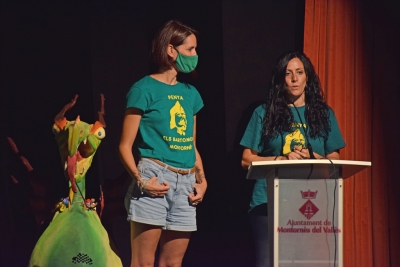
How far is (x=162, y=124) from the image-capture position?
3.32m

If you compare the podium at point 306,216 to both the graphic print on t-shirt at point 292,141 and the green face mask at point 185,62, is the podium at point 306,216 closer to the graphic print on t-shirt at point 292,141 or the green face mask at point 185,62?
the graphic print on t-shirt at point 292,141

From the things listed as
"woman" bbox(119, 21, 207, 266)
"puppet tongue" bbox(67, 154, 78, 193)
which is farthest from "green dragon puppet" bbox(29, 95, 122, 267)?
"woman" bbox(119, 21, 207, 266)

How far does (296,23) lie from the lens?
437 cm

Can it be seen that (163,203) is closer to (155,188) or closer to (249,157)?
(155,188)

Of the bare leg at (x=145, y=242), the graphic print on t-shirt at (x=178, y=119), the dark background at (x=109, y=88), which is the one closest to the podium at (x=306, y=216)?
the graphic print on t-shirt at (x=178, y=119)

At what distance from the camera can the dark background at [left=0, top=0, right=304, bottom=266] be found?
4270 mm

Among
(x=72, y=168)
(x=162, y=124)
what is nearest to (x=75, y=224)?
(x=72, y=168)

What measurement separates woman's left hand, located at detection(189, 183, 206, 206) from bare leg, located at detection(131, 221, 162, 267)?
211 mm

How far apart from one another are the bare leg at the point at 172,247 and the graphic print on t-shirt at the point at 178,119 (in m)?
0.50

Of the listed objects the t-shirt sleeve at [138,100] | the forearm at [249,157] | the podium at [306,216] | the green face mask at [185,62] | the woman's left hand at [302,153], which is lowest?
the podium at [306,216]

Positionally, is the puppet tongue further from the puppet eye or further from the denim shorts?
the denim shorts

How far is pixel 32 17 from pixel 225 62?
49.7 inches

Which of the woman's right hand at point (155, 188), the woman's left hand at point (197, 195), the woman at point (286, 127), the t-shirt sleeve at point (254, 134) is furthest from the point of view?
the t-shirt sleeve at point (254, 134)

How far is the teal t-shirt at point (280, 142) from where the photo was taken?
3.58 metres
